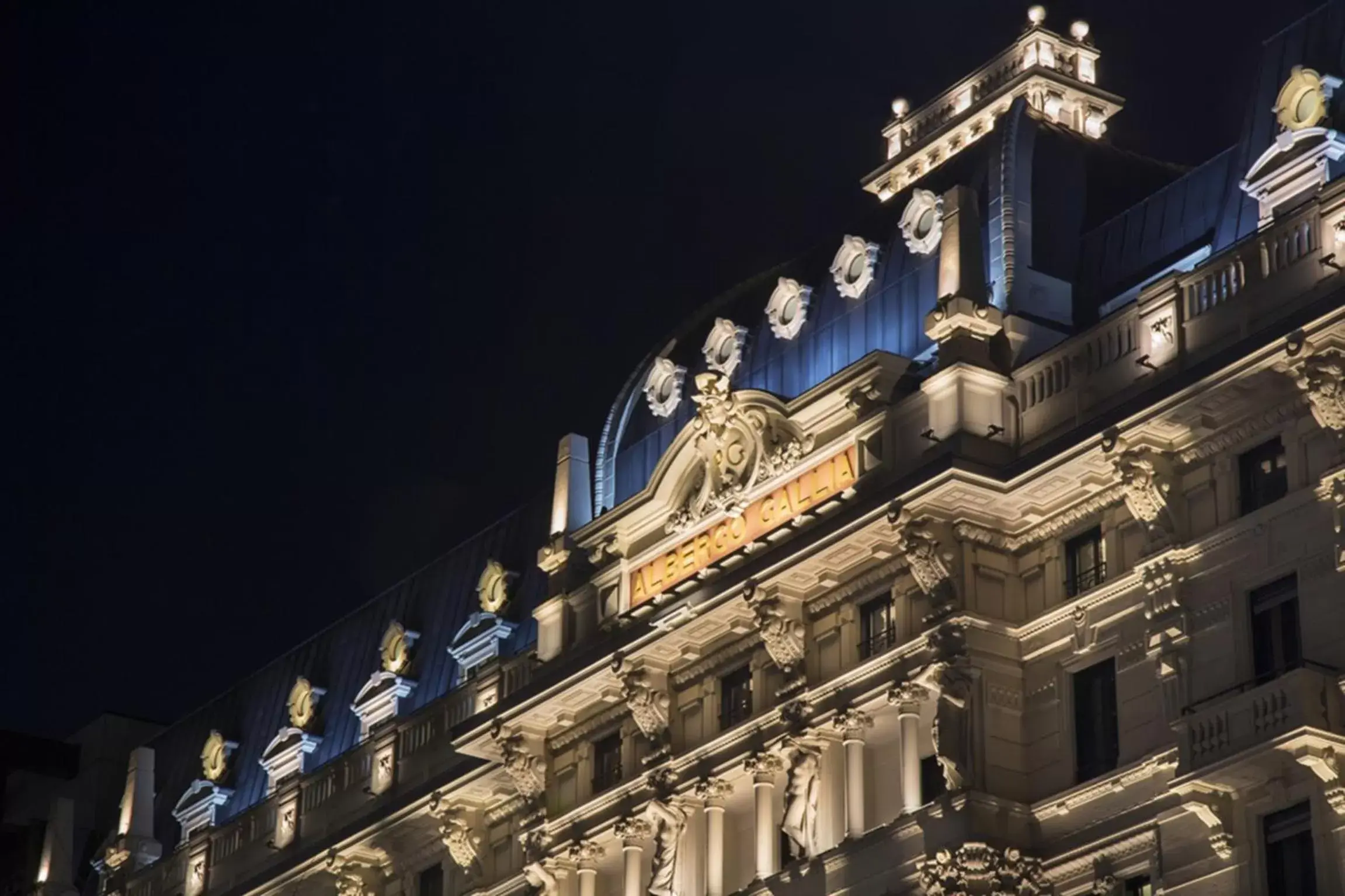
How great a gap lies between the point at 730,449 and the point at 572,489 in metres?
8.20

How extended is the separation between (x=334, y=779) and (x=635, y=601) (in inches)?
710

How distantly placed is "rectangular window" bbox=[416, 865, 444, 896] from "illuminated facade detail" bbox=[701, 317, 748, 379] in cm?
1659

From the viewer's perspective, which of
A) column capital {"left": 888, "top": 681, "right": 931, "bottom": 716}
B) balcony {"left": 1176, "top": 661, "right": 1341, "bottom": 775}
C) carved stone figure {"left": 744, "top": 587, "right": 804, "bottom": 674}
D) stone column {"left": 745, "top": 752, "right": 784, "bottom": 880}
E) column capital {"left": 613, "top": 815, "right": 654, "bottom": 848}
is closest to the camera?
balcony {"left": 1176, "top": 661, "right": 1341, "bottom": 775}

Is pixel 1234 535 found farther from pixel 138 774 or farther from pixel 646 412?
pixel 138 774

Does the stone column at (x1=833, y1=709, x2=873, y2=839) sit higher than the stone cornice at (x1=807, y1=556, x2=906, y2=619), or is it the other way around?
the stone cornice at (x1=807, y1=556, x2=906, y2=619)

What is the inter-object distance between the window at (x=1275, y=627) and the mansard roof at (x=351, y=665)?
86.7ft

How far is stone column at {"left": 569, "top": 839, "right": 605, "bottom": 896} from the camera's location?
2948 inches

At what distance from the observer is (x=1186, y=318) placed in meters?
62.2

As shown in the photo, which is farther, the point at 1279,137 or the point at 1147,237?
the point at 1147,237

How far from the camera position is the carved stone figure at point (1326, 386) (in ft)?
188

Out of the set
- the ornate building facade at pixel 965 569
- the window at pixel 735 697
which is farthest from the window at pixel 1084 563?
the window at pixel 735 697

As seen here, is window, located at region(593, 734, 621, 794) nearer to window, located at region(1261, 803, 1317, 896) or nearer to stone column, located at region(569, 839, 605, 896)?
stone column, located at region(569, 839, 605, 896)

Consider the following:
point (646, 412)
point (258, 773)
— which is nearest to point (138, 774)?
point (258, 773)

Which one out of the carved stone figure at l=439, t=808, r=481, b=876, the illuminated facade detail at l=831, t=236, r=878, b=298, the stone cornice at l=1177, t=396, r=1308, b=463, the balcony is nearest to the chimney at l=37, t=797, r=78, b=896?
the carved stone figure at l=439, t=808, r=481, b=876
